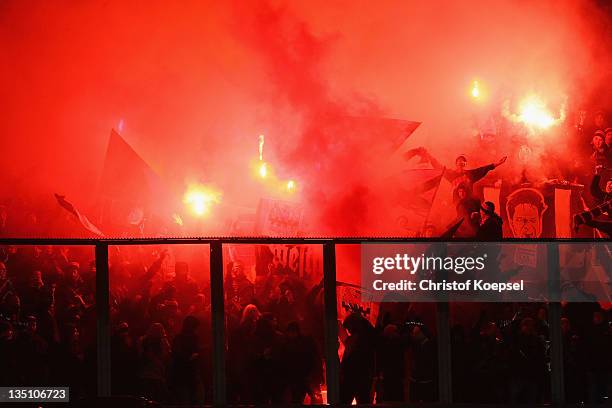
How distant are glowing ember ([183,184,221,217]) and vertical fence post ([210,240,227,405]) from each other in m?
6.21

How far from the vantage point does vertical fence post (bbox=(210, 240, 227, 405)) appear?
6.89 m

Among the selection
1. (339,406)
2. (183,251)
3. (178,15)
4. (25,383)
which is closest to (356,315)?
(339,406)

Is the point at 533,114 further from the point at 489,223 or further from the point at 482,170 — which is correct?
the point at 489,223

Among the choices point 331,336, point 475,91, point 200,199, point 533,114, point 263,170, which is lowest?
point 331,336

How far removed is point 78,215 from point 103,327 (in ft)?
21.0

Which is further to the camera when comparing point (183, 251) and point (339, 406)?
point (183, 251)

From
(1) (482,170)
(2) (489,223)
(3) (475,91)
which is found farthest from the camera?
(3) (475,91)

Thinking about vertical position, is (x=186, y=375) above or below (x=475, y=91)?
below

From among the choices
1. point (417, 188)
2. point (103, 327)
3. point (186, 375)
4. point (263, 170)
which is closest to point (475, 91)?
point (417, 188)

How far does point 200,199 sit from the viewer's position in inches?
519

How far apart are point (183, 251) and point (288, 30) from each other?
4.43 meters

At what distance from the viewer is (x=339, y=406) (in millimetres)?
6914

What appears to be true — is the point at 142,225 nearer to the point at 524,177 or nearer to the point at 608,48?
the point at 524,177

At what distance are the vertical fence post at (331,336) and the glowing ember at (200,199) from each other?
21.0 feet
